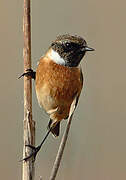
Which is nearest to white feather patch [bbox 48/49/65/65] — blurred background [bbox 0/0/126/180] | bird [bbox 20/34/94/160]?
bird [bbox 20/34/94/160]

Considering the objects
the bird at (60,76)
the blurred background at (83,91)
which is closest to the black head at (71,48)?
the bird at (60,76)

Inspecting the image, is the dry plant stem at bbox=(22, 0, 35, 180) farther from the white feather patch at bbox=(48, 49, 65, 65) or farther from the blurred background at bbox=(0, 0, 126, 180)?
the blurred background at bbox=(0, 0, 126, 180)

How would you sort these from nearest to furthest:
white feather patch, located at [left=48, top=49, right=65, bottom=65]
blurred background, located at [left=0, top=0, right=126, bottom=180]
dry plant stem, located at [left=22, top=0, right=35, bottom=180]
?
dry plant stem, located at [left=22, top=0, right=35, bottom=180] < white feather patch, located at [left=48, top=49, right=65, bottom=65] < blurred background, located at [left=0, top=0, right=126, bottom=180]

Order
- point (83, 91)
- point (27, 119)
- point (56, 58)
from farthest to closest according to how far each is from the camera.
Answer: point (83, 91) < point (56, 58) < point (27, 119)

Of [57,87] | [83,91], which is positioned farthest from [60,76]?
[83,91]

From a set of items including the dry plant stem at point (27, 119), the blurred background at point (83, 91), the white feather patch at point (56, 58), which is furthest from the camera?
the blurred background at point (83, 91)

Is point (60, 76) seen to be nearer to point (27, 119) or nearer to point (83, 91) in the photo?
point (27, 119)

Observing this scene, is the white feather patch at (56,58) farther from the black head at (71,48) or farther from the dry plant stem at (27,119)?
the dry plant stem at (27,119)

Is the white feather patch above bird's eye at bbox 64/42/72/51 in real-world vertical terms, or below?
below
